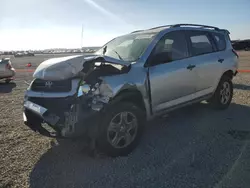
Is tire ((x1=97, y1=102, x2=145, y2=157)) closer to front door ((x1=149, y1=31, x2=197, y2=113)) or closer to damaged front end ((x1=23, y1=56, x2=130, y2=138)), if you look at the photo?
damaged front end ((x1=23, y1=56, x2=130, y2=138))

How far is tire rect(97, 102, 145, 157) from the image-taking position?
3.10 m

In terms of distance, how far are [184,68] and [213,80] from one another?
1189mm

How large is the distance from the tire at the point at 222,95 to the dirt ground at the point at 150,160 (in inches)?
27.4

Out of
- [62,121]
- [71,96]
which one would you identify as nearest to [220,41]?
[71,96]

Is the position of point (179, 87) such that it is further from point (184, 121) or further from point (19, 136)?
point (19, 136)

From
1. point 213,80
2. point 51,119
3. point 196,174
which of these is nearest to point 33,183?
point 51,119

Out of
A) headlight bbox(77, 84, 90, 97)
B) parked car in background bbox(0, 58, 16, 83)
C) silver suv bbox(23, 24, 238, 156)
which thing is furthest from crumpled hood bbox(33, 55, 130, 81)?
parked car in background bbox(0, 58, 16, 83)

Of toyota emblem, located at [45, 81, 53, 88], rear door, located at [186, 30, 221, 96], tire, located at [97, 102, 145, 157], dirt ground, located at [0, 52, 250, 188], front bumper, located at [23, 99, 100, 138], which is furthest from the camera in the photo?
rear door, located at [186, 30, 221, 96]

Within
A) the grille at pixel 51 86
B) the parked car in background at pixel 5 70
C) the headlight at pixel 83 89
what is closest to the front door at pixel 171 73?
the headlight at pixel 83 89

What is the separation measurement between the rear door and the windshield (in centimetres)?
99

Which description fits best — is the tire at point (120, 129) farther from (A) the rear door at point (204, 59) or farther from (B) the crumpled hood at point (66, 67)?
(A) the rear door at point (204, 59)

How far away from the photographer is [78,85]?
10.1 feet

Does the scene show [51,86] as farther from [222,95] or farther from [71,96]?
[222,95]

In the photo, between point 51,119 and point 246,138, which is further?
point 246,138
